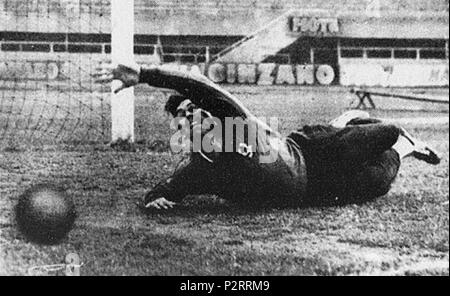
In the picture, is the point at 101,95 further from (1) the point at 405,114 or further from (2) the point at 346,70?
(1) the point at 405,114

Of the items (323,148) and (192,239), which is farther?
(323,148)

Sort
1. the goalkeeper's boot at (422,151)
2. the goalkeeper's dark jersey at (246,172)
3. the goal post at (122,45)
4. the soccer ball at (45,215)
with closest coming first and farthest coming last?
the soccer ball at (45,215), the goalkeeper's dark jersey at (246,172), the goal post at (122,45), the goalkeeper's boot at (422,151)

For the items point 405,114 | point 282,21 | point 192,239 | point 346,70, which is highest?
point 282,21

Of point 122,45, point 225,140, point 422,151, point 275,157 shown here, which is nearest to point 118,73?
point 122,45

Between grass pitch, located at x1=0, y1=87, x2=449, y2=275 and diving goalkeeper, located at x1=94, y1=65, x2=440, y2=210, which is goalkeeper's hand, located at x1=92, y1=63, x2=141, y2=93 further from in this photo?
grass pitch, located at x1=0, y1=87, x2=449, y2=275

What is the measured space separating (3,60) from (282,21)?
1.86 m

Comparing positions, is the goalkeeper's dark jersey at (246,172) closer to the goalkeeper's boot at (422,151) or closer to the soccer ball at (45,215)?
the soccer ball at (45,215)

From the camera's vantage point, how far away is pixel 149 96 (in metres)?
4.14

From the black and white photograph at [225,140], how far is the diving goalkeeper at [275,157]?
0.01 m

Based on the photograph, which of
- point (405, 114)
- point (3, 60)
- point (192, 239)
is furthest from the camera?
point (405, 114)

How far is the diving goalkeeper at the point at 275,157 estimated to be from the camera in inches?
150

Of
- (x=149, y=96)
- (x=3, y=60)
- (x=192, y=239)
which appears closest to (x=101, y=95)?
(x=149, y=96)

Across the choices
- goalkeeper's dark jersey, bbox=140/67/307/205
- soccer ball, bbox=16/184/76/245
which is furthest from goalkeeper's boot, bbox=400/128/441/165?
soccer ball, bbox=16/184/76/245

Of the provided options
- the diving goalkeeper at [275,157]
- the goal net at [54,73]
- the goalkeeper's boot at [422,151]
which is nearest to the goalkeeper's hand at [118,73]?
the diving goalkeeper at [275,157]
